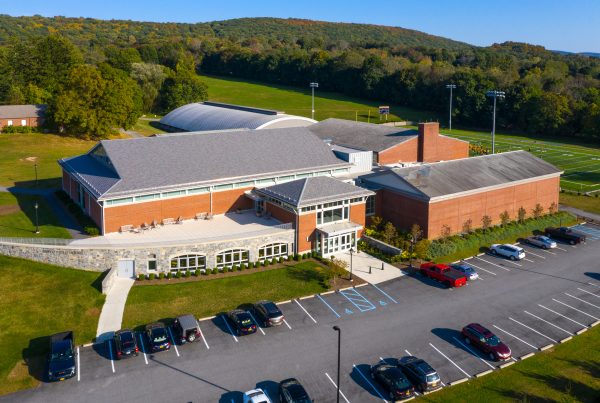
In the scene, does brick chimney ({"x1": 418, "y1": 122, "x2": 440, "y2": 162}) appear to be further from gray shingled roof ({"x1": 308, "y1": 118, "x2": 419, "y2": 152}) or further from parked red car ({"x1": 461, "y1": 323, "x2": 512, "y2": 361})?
parked red car ({"x1": 461, "y1": 323, "x2": 512, "y2": 361})

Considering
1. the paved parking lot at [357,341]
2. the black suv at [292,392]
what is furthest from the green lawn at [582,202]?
the black suv at [292,392]

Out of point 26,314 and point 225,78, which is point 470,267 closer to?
point 26,314

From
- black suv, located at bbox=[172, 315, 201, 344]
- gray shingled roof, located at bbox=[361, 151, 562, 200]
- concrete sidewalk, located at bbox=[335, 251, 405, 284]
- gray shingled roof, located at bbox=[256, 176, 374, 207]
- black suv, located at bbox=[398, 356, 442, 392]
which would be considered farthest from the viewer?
gray shingled roof, located at bbox=[361, 151, 562, 200]

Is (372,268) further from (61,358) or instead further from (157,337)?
(61,358)

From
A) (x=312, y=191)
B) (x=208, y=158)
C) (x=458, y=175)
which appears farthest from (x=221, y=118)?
(x=458, y=175)

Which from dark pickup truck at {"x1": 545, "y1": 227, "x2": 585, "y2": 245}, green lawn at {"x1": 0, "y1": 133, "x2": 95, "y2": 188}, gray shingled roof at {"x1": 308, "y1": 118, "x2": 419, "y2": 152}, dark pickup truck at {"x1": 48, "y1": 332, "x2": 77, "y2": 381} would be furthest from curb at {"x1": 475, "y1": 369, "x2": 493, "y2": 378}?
green lawn at {"x1": 0, "y1": 133, "x2": 95, "y2": 188}

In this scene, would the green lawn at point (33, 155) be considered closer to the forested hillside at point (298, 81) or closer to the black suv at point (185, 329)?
the forested hillside at point (298, 81)
